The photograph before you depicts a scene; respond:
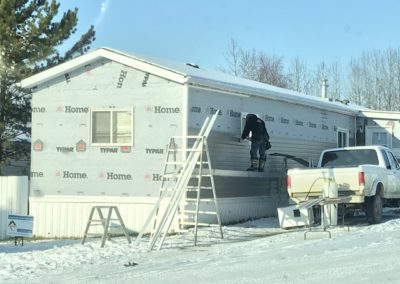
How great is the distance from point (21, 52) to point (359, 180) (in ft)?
40.4

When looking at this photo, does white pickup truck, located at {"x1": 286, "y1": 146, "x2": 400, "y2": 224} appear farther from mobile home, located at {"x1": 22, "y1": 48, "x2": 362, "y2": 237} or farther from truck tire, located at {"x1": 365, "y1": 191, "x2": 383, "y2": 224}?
mobile home, located at {"x1": 22, "y1": 48, "x2": 362, "y2": 237}

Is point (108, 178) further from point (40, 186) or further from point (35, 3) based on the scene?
point (35, 3)

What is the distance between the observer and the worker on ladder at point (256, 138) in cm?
1677

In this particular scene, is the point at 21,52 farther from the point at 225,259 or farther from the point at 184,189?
the point at 225,259

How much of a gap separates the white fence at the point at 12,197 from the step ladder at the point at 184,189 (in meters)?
3.77

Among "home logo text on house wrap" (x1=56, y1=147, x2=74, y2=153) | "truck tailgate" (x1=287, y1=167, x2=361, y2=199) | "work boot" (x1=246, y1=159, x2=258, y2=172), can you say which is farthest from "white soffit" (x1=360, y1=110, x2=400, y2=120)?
"home logo text on house wrap" (x1=56, y1=147, x2=74, y2=153)

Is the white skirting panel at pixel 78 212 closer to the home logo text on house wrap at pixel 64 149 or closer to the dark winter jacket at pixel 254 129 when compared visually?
the home logo text on house wrap at pixel 64 149

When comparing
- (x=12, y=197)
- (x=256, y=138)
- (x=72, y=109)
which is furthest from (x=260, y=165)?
(x=12, y=197)

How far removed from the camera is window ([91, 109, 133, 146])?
1573cm

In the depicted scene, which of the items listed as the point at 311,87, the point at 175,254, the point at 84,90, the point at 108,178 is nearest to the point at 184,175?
the point at 175,254

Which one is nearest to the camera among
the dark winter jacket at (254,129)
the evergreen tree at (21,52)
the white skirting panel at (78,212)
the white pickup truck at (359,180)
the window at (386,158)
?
the white pickup truck at (359,180)

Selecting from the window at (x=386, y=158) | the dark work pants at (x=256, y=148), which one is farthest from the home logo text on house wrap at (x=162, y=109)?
the window at (x=386, y=158)

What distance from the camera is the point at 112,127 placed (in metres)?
15.9

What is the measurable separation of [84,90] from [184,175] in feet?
14.8
